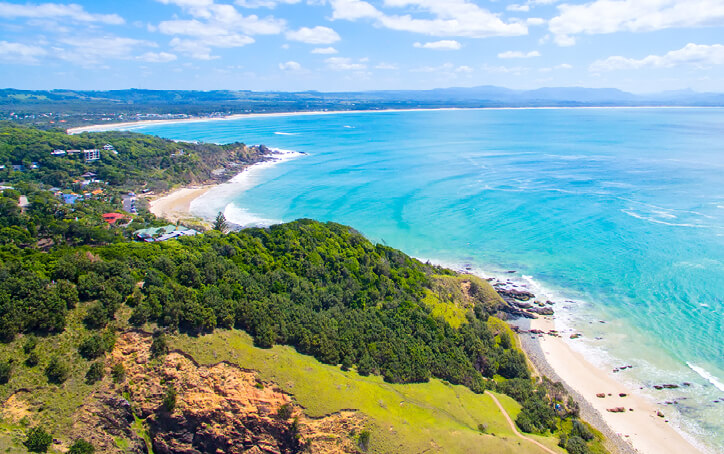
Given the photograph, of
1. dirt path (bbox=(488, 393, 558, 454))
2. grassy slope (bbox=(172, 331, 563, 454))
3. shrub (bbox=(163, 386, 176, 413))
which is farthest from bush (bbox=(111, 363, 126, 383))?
dirt path (bbox=(488, 393, 558, 454))

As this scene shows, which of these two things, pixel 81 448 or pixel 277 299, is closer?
pixel 81 448

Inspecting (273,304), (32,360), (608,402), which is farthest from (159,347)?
(608,402)

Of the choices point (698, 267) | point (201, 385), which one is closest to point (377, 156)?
point (698, 267)

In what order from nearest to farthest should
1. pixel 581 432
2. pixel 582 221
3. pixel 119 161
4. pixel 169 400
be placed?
pixel 169 400 < pixel 581 432 < pixel 582 221 < pixel 119 161

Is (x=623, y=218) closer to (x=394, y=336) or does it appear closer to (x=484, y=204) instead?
(x=484, y=204)

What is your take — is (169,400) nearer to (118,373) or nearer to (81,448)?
(118,373)

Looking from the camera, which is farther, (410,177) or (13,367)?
(410,177)

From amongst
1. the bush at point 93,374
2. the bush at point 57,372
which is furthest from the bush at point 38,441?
the bush at point 93,374
